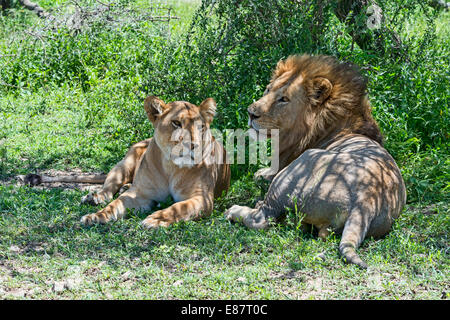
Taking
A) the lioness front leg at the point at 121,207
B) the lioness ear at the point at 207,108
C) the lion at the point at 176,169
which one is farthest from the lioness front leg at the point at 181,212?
the lioness ear at the point at 207,108

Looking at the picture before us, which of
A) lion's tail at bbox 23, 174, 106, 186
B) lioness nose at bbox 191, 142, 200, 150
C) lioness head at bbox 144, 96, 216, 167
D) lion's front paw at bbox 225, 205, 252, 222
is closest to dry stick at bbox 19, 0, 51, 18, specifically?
lion's tail at bbox 23, 174, 106, 186

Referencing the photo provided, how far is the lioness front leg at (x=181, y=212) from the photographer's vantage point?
487 cm

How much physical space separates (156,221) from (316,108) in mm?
1732

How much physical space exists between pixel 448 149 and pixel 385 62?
45.6 inches

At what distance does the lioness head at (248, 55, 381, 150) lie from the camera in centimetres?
544

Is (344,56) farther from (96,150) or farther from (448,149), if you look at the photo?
(96,150)

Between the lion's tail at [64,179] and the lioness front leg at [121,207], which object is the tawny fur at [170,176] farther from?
the lion's tail at [64,179]

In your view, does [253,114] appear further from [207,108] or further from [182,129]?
[182,129]

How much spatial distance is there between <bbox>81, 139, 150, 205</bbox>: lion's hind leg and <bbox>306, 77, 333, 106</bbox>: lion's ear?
176 cm

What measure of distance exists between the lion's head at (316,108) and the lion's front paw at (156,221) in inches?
47.6

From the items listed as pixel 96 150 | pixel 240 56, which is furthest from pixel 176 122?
pixel 96 150

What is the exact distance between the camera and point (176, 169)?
17.7 feet

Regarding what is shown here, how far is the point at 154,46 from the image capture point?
865 cm

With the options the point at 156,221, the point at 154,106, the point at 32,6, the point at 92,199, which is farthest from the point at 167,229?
the point at 32,6
